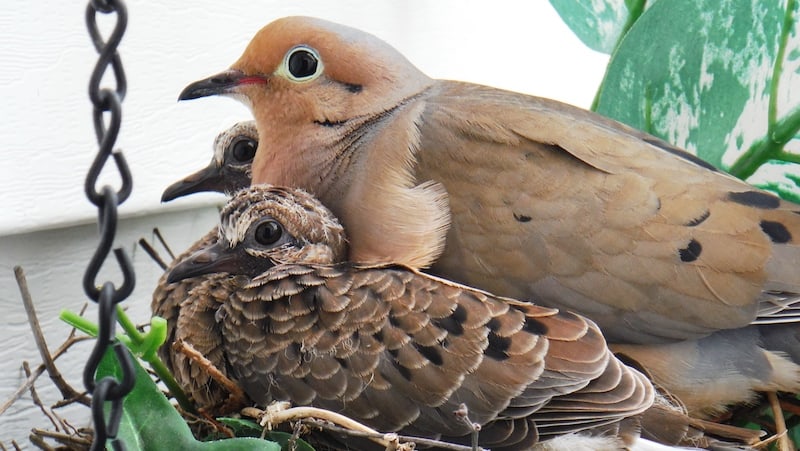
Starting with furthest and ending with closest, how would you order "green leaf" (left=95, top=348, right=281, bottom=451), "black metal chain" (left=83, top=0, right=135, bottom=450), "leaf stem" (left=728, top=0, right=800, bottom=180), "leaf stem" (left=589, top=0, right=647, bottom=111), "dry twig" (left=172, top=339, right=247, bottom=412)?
"leaf stem" (left=589, top=0, right=647, bottom=111)
"leaf stem" (left=728, top=0, right=800, bottom=180)
"dry twig" (left=172, top=339, right=247, bottom=412)
"green leaf" (left=95, top=348, right=281, bottom=451)
"black metal chain" (left=83, top=0, right=135, bottom=450)

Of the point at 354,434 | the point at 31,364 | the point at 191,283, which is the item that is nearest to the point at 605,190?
the point at 354,434

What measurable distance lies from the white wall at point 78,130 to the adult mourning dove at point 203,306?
20 centimetres

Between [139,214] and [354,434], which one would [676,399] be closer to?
[354,434]

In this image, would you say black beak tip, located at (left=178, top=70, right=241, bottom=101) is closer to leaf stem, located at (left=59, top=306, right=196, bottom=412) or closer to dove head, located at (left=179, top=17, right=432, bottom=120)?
dove head, located at (left=179, top=17, right=432, bottom=120)

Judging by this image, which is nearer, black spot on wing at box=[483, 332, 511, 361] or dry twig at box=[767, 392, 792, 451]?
black spot on wing at box=[483, 332, 511, 361]

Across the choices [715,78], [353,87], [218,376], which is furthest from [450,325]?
[715,78]

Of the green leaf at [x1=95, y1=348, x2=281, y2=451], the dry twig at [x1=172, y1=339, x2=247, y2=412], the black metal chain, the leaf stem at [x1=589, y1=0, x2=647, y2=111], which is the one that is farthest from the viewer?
the leaf stem at [x1=589, y1=0, x2=647, y2=111]

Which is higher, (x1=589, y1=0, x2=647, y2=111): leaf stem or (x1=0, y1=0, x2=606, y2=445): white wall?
(x1=589, y1=0, x2=647, y2=111): leaf stem

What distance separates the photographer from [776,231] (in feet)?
3.43

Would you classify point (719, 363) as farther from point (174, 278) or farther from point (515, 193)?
point (174, 278)

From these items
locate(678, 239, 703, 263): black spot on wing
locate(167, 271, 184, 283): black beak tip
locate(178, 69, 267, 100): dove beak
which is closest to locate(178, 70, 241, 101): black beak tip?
locate(178, 69, 267, 100): dove beak

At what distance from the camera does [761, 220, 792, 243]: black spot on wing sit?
3.42ft

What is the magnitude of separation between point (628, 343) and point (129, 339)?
55cm

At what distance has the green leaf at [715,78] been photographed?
128 centimetres
